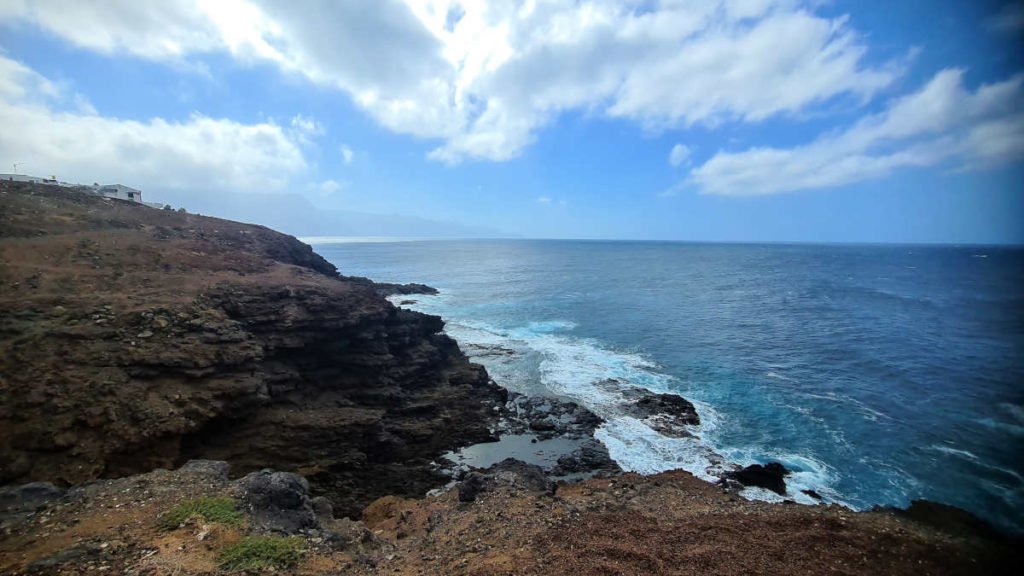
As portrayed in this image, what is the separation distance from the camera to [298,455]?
19875 millimetres

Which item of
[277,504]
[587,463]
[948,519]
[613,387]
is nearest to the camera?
[277,504]

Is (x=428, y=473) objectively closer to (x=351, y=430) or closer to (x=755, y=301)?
(x=351, y=430)

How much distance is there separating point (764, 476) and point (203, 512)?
2173 centimetres

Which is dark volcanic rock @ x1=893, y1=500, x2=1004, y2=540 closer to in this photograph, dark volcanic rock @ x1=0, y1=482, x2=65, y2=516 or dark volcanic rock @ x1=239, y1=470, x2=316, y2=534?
dark volcanic rock @ x1=239, y1=470, x2=316, y2=534

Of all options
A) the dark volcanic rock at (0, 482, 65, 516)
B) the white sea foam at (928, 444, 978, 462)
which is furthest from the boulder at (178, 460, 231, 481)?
the white sea foam at (928, 444, 978, 462)

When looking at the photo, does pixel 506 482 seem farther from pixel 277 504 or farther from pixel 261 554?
pixel 261 554

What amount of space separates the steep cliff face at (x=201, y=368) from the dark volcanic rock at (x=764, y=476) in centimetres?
1321

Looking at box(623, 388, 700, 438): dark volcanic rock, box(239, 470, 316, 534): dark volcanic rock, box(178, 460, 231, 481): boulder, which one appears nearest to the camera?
box(239, 470, 316, 534): dark volcanic rock

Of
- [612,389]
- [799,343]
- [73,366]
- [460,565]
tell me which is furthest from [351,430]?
[799,343]

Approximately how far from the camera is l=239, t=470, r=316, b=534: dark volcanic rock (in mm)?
11102

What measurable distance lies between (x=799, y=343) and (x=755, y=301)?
23.9 metres

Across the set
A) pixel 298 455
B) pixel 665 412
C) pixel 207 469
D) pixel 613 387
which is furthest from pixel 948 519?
pixel 298 455

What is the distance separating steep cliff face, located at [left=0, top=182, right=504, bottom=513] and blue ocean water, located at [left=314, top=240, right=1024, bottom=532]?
9.83m

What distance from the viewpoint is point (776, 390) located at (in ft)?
96.2
